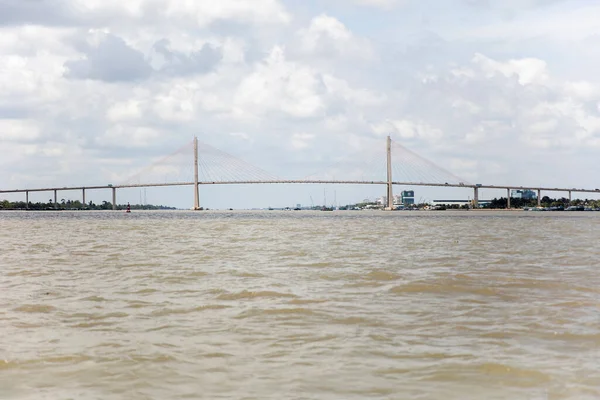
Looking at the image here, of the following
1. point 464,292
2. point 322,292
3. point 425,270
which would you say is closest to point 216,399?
point 322,292

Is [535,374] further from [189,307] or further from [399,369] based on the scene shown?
[189,307]

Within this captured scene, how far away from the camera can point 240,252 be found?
16.9 metres

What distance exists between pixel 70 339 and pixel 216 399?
2.39 m

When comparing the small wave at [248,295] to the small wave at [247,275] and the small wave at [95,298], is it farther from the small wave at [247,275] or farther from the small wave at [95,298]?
the small wave at [247,275]

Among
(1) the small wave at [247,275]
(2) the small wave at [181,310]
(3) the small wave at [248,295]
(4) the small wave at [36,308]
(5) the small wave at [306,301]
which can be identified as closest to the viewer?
(2) the small wave at [181,310]

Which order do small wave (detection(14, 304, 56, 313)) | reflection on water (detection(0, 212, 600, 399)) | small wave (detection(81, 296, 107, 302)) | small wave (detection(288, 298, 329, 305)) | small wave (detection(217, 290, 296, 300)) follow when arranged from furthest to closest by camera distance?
1. small wave (detection(217, 290, 296, 300))
2. small wave (detection(81, 296, 107, 302))
3. small wave (detection(288, 298, 329, 305))
4. small wave (detection(14, 304, 56, 313))
5. reflection on water (detection(0, 212, 600, 399))

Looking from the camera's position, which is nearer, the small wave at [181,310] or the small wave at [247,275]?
the small wave at [181,310]

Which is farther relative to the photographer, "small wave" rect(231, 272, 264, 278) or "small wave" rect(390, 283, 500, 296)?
"small wave" rect(231, 272, 264, 278)

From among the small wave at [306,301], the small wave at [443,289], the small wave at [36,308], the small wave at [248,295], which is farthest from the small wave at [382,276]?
the small wave at [36,308]

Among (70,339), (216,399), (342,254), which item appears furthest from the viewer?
(342,254)

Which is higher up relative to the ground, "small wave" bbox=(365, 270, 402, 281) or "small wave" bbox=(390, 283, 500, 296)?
"small wave" bbox=(365, 270, 402, 281)

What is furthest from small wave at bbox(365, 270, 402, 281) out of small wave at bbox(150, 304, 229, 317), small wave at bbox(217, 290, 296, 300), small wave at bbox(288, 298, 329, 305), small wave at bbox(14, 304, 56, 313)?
small wave at bbox(14, 304, 56, 313)

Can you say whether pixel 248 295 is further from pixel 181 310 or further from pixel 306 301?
pixel 181 310

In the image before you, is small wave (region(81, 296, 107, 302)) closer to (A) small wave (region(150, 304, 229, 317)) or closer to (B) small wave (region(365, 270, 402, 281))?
(A) small wave (region(150, 304, 229, 317))
